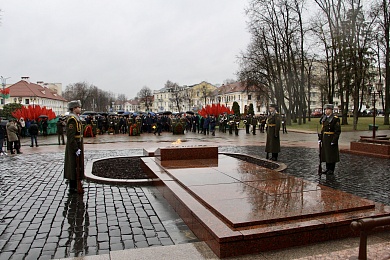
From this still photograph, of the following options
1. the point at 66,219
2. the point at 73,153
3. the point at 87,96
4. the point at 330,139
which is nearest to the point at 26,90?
the point at 87,96

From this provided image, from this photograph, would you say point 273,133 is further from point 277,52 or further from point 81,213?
point 277,52

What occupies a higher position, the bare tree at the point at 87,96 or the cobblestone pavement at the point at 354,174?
the bare tree at the point at 87,96

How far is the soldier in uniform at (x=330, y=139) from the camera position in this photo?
9.59 meters

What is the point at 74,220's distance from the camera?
5828 millimetres

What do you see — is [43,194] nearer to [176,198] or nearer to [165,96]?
[176,198]

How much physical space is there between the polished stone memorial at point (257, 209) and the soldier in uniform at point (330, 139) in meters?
2.55

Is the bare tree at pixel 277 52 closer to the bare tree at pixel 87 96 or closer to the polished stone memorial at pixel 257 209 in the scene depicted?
the polished stone memorial at pixel 257 209

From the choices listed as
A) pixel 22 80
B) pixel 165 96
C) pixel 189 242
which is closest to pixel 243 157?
pixel 189 242

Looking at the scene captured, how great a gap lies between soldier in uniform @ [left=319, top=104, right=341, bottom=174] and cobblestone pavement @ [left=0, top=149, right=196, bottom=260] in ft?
16.3

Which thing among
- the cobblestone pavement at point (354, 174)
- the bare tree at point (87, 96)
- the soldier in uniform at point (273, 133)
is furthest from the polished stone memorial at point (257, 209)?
the bare tree at point (87, 96)

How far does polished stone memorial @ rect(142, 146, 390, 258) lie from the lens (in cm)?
430

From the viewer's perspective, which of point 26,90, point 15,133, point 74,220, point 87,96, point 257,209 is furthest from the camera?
point 87,96

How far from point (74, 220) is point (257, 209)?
303 centimetres

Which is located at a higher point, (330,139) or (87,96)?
(87,96)
